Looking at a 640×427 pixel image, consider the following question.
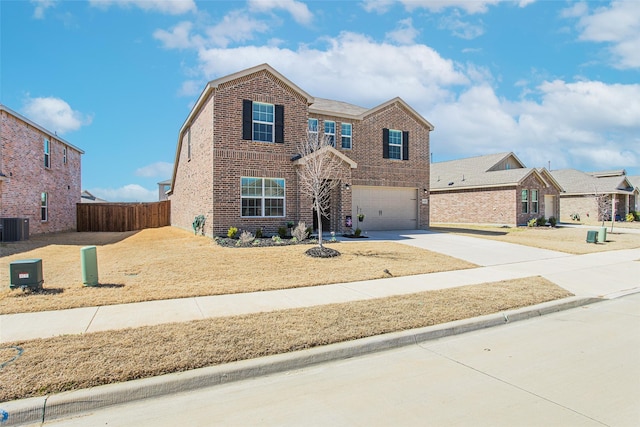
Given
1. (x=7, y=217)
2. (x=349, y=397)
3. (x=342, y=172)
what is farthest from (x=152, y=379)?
(x=7, y=217)

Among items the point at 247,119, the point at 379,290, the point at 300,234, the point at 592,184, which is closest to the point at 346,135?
the point at 247,119

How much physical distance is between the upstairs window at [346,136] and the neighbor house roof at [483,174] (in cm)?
1394

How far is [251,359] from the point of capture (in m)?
4.65

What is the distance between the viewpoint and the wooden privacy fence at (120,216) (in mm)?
27406

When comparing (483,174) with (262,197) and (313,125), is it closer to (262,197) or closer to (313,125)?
(313,125)

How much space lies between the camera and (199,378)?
4.22 m

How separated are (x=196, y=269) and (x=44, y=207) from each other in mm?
18027

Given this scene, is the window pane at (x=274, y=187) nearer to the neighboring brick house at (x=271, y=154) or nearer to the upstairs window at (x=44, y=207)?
the neighboring brick house at (x=271, y=154)

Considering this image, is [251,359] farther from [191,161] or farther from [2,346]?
[191,161]

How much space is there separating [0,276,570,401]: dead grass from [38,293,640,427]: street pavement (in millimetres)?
419

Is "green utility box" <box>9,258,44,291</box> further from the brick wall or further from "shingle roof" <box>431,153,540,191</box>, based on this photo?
"shingle roof" <box>431,153,540,191</box>

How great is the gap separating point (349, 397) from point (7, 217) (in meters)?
20.7

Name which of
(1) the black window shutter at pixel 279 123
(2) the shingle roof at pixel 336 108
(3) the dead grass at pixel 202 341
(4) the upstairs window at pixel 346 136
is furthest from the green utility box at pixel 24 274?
(4) the upstairs window at pixel 346 136

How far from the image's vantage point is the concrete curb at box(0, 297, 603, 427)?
358 centimetres
